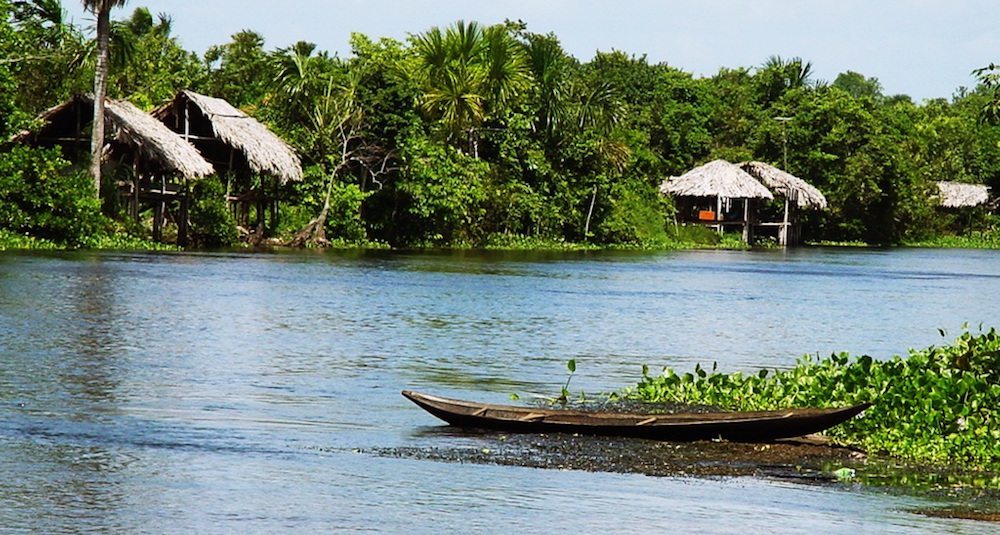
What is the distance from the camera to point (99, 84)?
133 ft

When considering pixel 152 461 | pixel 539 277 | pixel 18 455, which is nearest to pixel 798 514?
pixel 152 461

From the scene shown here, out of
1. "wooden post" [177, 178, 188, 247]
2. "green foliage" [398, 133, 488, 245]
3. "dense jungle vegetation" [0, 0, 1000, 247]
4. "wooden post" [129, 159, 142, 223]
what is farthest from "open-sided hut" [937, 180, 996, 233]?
"wooden post" [129, 159, 142, 223]

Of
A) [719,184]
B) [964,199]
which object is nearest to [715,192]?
[719,184]

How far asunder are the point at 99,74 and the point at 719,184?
33509mm

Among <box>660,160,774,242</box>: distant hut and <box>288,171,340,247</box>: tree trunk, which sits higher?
<box>660,160,774,242</box>: distant hut

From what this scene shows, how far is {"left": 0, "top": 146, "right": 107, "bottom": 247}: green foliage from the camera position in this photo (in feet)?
129

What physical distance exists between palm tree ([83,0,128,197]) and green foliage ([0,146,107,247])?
726 mm

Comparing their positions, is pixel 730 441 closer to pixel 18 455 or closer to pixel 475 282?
pixel 18 455

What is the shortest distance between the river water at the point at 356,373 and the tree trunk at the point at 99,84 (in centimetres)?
283

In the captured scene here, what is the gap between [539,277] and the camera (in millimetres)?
37156

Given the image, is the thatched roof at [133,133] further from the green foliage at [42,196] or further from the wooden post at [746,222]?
the wooden post at [746,222]

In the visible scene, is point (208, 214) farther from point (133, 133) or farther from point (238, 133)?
point (133, 133)

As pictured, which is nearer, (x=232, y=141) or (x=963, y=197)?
(x=232, y=141)

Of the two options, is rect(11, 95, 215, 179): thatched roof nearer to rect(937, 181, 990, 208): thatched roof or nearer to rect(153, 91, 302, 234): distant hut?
rect(153, 91, 302, 234): distant hut
